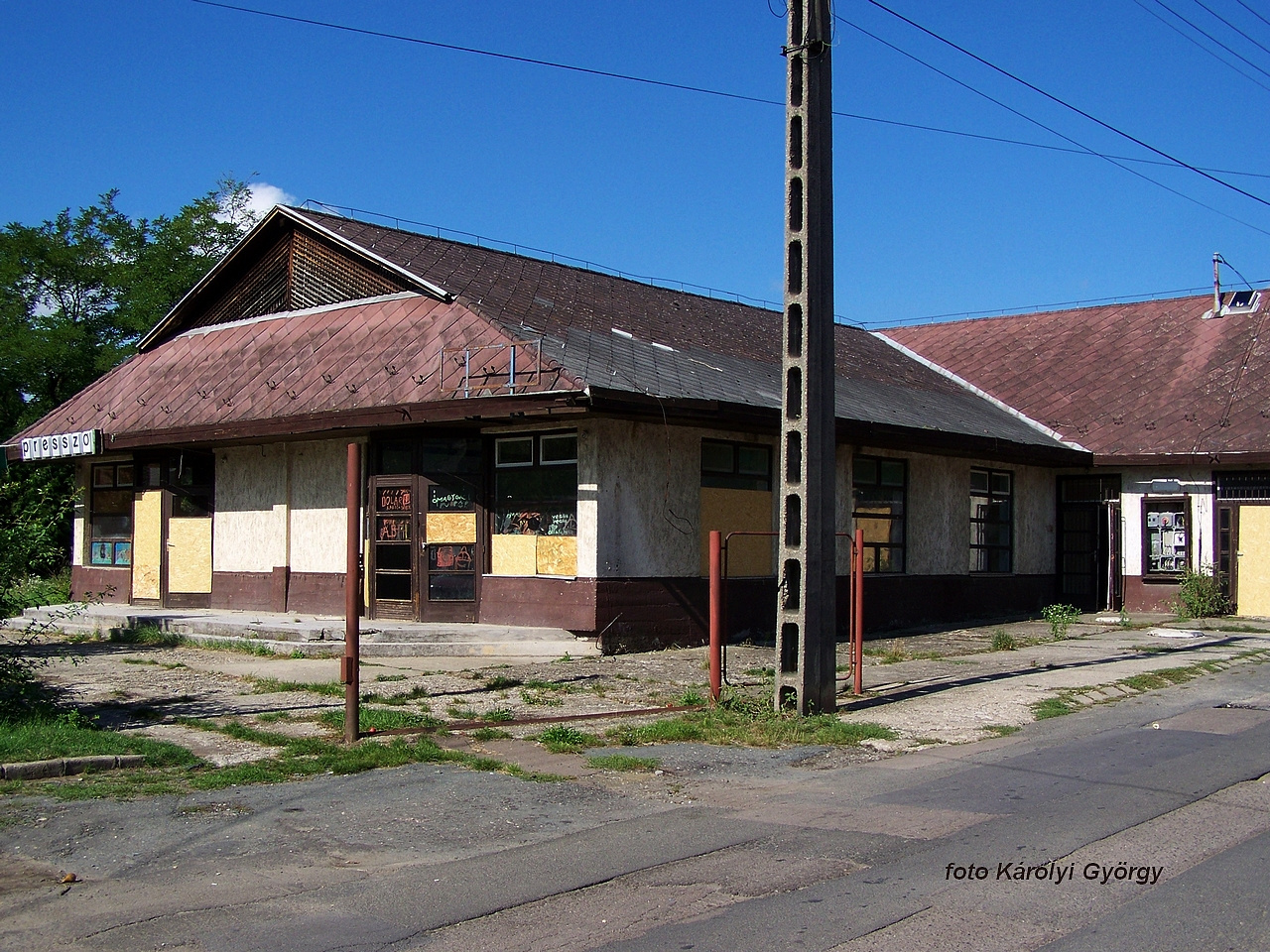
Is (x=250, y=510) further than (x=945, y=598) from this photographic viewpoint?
No

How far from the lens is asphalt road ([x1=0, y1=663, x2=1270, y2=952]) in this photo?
518 cm

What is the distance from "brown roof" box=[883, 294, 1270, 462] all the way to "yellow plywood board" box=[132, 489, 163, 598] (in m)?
18.2

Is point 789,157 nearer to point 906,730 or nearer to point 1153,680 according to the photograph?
point 906,730

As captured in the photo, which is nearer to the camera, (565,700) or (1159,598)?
(565,700)

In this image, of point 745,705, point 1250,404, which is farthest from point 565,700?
point 1250,404

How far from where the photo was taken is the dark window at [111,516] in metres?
22.4

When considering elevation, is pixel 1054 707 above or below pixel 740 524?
below

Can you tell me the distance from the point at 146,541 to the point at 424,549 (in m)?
7.16

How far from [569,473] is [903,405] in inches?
339

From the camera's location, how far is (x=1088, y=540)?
83.5 feet

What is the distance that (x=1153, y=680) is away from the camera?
541 inches

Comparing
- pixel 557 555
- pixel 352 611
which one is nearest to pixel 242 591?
pixel 557 555

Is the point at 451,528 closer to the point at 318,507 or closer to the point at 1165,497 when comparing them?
the point at 318,507

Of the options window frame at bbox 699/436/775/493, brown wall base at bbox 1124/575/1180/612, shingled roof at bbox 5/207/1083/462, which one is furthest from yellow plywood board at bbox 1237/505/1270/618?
window frame at bbox 699/436/775/493
